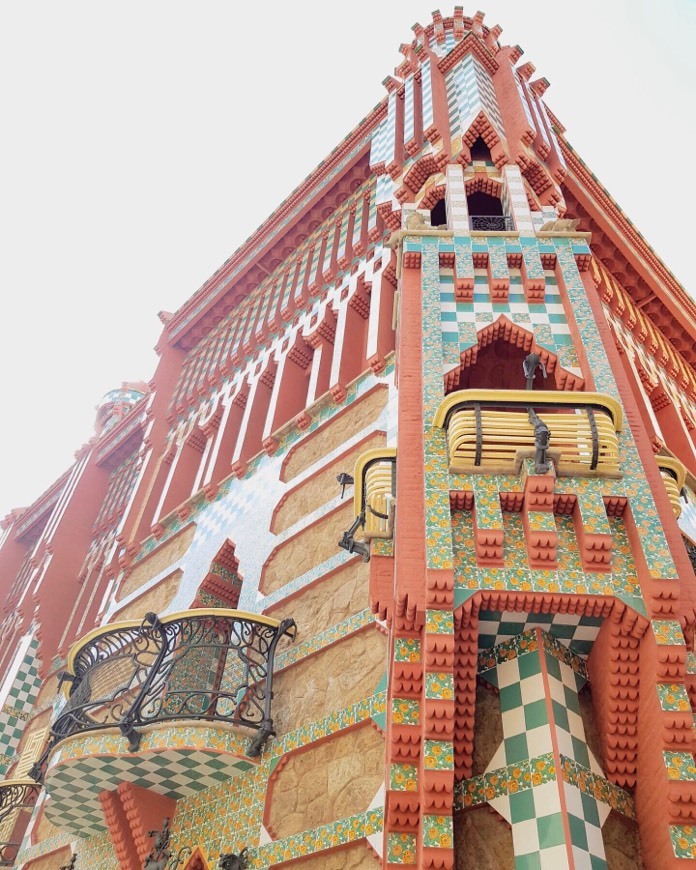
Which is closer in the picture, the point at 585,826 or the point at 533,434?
the point at 585,826

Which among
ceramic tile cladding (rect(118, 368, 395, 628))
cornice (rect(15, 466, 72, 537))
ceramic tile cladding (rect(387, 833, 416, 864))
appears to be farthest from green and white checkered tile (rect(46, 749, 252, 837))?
cornice (rect(15, 466, 72, 537))

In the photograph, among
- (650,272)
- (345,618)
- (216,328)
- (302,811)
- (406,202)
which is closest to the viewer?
(302,811)

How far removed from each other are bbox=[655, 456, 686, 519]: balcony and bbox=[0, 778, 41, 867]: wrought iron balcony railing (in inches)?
313

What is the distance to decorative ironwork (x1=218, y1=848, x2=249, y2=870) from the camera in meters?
5.90

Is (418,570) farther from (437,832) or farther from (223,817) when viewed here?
(223,817)

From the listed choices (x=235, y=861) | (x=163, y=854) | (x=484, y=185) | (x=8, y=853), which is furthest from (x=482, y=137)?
(x=8, y=853)

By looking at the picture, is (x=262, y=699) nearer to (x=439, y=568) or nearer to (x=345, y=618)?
(x=345, y=618)

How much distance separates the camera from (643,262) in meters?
12.4

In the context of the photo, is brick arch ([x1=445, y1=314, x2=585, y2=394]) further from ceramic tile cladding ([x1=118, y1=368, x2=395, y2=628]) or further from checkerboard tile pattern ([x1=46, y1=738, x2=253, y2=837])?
checkerboard tile pattern ([x1=46, y1=738, x2=253, y2=837])

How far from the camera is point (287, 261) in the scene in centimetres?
1355

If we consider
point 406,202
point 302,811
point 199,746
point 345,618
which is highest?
point 406,202

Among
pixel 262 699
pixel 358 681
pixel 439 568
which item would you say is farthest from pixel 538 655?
pixel 262 699

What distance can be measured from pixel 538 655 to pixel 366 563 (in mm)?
2176

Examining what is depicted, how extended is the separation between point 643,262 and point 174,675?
957 cm
